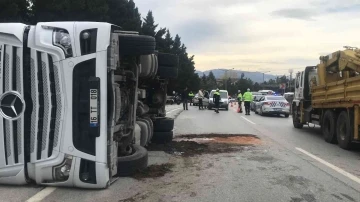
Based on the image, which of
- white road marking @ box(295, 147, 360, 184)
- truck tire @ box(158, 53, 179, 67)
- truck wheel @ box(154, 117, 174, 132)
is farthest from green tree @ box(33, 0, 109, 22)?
white road marking @ box(295, 147, 360, 184)

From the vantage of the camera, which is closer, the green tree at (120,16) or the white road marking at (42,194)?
the white road marking at (42,194)

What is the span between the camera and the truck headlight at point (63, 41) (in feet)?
18.0

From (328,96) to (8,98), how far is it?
951 centimetres

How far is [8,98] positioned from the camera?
554 centimetres

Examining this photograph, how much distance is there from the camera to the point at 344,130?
1100 centimetres

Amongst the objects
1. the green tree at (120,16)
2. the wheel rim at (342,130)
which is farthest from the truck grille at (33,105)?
the green tree at (120,16)

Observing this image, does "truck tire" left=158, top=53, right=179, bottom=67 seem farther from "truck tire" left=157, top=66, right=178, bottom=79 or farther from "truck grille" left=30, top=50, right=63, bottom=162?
"truck grille" left=30, top=50, right=63, bottom=162

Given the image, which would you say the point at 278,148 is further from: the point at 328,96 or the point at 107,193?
the point at 107,193

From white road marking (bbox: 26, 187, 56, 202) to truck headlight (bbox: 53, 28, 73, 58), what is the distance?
5.91ft

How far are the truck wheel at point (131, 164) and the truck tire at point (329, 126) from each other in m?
6.92

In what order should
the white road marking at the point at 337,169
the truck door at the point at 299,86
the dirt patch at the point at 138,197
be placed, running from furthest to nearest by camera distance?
the truck door at the point at 299,86
the white road marking at the point at 337,169
the dirt patch at the point at 138,197

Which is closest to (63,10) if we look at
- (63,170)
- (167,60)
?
(167,60)

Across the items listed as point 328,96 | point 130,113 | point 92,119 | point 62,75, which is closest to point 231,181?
point 130,113

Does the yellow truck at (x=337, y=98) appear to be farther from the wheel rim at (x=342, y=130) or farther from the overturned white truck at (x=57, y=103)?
the overturned white truck at (x=57, y=103)
